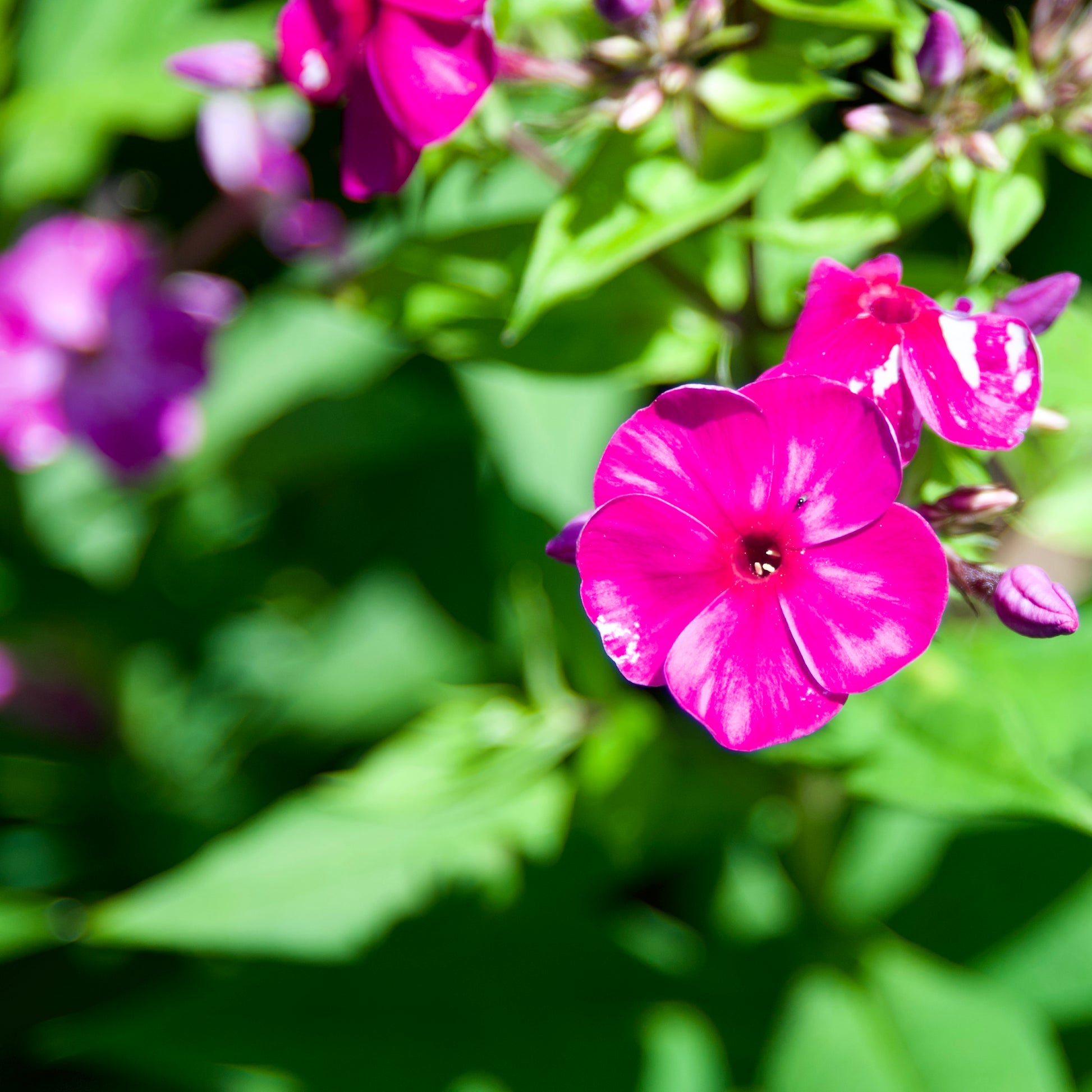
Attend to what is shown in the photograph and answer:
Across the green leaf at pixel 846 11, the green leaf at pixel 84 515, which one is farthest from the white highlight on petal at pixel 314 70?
the green leaf at pixel 84 515

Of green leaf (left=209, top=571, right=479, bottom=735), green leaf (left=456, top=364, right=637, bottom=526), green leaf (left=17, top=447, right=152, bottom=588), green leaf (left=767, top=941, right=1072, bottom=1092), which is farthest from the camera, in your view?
green leaf (left=17, top=447, right=152, bottom=588)

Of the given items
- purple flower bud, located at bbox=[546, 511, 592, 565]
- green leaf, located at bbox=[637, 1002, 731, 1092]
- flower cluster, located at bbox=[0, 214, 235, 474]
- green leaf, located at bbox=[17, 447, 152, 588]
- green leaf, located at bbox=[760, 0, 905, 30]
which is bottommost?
green leaf, located at bbox=[637, 1002, 731, 1092]

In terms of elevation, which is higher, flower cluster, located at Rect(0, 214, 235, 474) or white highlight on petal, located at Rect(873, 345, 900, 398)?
white highlight on petal, located at Rect(873, 345, 900, 398)

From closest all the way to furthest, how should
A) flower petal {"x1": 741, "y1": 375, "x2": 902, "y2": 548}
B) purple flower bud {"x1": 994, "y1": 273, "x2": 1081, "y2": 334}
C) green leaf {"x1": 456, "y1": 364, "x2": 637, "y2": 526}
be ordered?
flower petal {"x1": 741, "y1": 375, "x2": 902, "y2": 548}, purple flower bud {"x1": 994, "y1": 273, "x2": 1081, "y2": 334}, green leaf {"x1": 456, "y1": 364, "x2": 637, "y2": 526}

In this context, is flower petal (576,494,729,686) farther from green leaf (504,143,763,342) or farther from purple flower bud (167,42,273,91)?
purple flower bud (167,42,273,91)

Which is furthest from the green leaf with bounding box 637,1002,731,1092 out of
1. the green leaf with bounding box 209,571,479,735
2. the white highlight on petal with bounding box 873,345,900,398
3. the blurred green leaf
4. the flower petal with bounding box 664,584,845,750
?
the blurred green leaf

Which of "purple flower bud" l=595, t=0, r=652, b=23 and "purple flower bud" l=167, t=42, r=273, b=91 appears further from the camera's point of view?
"purple flower bud" l=167, t=42, r=273, b=91
